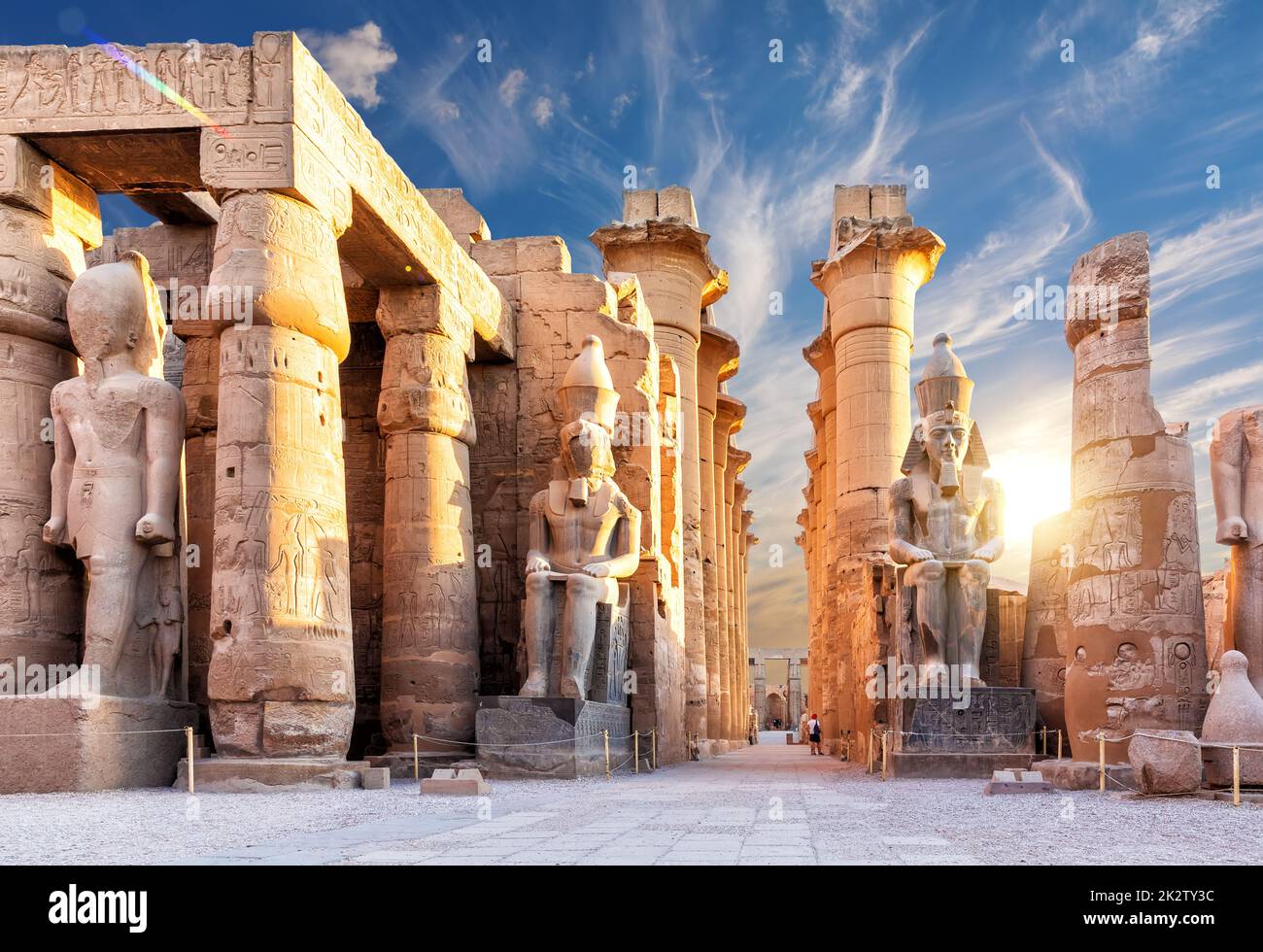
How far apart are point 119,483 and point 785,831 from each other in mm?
6574

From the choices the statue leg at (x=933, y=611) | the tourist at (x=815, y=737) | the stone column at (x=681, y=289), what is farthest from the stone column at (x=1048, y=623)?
the tourist at (x=815, y=737)

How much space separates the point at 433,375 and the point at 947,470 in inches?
220

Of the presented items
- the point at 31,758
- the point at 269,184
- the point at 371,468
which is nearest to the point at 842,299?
the point at 371,468

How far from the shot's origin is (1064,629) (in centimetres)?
1312

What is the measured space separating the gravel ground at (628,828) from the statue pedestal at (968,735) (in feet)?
5.92

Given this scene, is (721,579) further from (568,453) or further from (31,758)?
(31,758)

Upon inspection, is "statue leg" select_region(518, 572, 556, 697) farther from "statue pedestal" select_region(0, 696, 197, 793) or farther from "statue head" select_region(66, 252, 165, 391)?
"statue head" select_region(66, 252, 165, 391)

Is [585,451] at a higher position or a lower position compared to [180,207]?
lower

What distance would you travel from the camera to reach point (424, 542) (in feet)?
41.8

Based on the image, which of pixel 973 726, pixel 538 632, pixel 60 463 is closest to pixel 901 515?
pixel 973 726

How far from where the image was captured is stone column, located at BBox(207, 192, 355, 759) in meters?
9.20

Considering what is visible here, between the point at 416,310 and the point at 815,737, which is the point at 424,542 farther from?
the point at 815,737

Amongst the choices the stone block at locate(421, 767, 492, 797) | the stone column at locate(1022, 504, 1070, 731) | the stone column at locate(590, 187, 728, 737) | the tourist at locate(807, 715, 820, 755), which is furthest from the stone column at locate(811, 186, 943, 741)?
the stone block at locate(421, 767, 492, 797)

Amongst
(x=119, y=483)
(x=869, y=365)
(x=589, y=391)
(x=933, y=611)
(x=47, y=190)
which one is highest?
(x=869, y=365)
